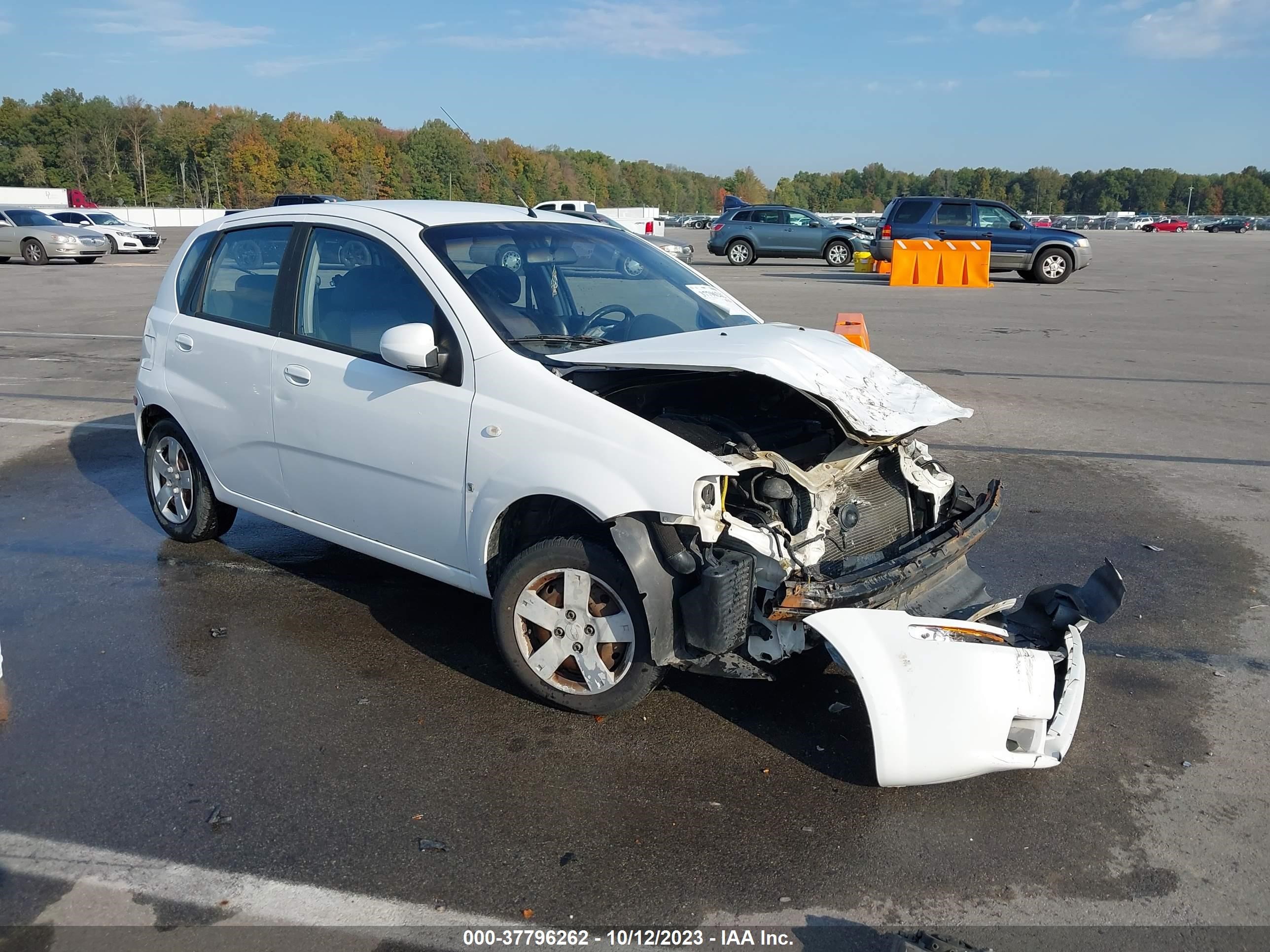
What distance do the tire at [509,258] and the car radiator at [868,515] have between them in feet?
5.62

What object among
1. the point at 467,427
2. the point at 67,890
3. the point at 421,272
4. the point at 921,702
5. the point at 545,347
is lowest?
the point at 67,890

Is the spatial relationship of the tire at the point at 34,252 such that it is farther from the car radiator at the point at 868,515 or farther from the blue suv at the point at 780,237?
the car radiator at the point at 868,515

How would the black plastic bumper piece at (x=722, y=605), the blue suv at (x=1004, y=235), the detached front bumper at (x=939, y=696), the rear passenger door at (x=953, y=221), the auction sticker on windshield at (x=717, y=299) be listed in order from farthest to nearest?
the rear passenger door at (x=953, y=221) < the blue suv at (x=1004, y=235) < the auction sticker on windshield at (x=717, y=299) < the black plastic bumper piece at (x=722, y=605) < the detached front bumper at (x=939, y=696)

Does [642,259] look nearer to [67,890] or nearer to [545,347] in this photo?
[545,347]

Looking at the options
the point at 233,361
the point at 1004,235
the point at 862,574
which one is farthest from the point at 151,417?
the point at 1004,235

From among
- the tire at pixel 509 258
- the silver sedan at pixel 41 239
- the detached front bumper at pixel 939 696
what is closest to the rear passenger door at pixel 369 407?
the tire at pixel 509 258

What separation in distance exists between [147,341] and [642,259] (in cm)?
278

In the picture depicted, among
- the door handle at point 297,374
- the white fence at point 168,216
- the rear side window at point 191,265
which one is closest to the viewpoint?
the door handle at point 297,374

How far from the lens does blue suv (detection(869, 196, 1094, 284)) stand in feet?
77.9

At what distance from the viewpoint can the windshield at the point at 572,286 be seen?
4.31m

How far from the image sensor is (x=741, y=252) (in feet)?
104

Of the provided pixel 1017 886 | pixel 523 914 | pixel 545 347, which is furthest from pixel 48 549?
pixel 1017 886

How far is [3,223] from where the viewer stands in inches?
1129

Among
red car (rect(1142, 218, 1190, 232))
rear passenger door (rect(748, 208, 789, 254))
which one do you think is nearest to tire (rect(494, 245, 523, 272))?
rear passenger door (rect(748, 208, 789, 254))
